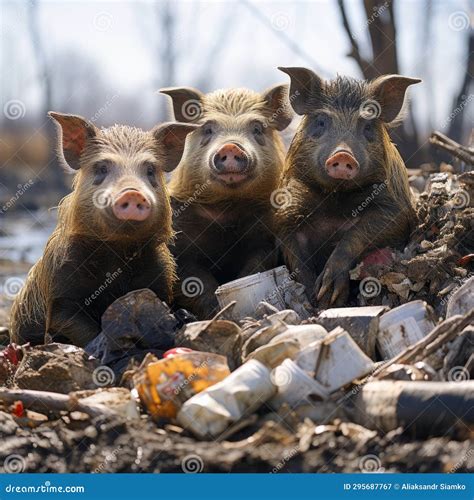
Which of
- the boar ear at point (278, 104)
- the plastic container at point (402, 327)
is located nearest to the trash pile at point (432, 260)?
the plastic container at point (402, 327)

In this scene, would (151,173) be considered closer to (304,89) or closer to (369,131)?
(304,89)

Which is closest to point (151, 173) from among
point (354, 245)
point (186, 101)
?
point (186, 101)

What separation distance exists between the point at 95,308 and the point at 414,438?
287cm

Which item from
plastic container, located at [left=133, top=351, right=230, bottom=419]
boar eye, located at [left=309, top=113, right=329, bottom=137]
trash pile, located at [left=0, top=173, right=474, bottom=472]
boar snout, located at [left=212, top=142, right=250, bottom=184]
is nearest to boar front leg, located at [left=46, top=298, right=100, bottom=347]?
trash pile, located at [left=0, top=173, right=474, bottom=472]

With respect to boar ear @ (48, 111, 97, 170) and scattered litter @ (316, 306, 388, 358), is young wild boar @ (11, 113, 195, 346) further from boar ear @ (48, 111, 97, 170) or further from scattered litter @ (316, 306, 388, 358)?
scattered litter @ (316, 306, 388, 358)

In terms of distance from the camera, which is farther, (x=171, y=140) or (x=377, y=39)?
(x=377, y=39)

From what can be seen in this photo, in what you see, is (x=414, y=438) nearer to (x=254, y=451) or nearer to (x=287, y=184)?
(x=254, y=451)

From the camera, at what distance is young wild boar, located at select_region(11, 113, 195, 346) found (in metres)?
6.73

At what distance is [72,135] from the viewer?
7105 mm

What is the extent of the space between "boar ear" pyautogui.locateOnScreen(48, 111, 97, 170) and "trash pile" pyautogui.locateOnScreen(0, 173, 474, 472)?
1.35m

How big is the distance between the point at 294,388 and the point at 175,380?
2.06ft

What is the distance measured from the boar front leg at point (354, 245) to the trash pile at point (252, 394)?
66 centimetres

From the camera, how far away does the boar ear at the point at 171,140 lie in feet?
23.5

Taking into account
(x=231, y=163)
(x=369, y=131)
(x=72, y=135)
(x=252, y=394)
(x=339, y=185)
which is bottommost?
(x=252, y=394)
